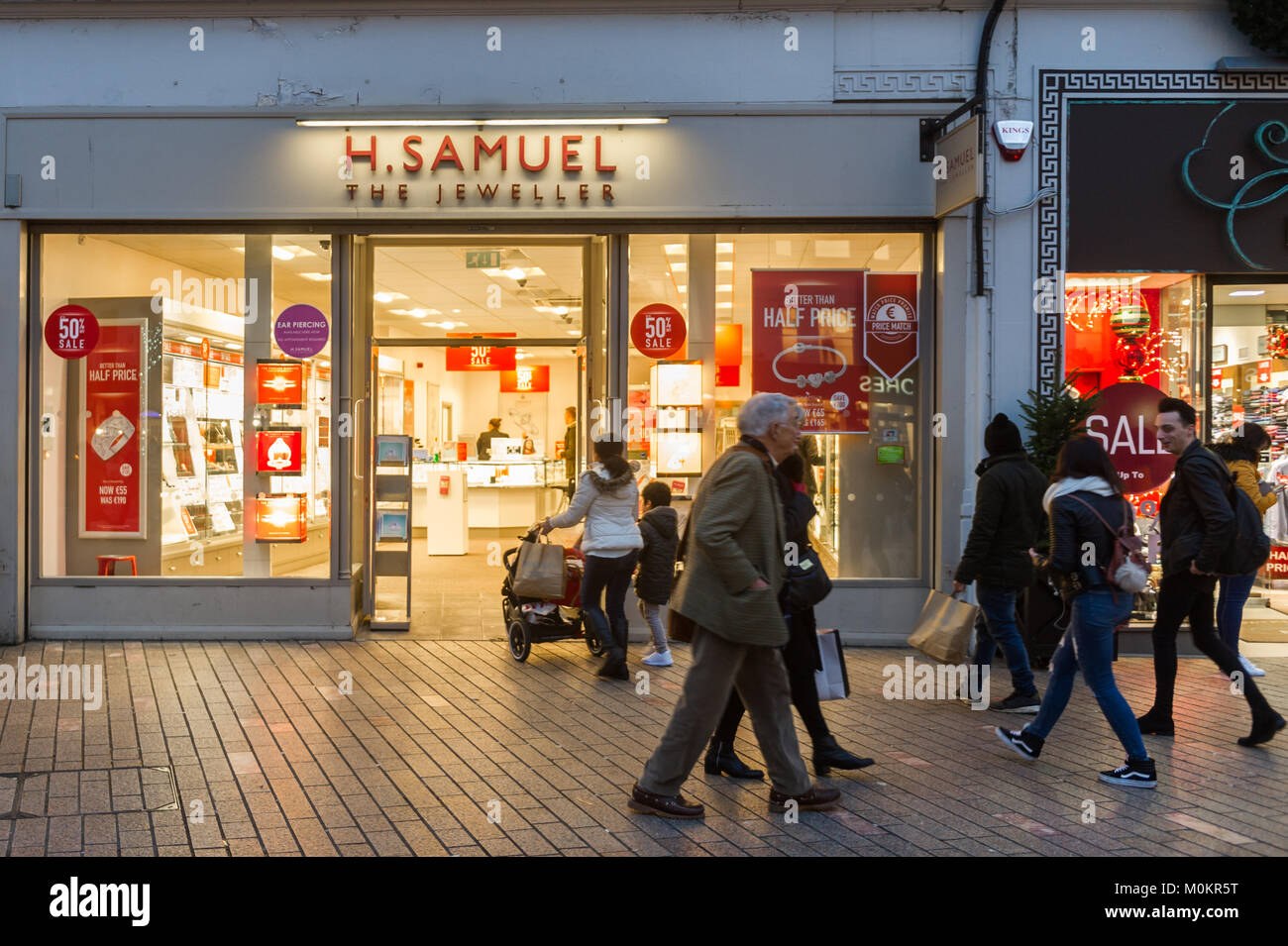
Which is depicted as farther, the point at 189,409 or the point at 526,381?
the point at 526,381

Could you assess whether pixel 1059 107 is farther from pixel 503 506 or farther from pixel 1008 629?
pixel 503 506

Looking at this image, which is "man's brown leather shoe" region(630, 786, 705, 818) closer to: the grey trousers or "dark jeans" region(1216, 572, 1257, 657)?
the grey trousers

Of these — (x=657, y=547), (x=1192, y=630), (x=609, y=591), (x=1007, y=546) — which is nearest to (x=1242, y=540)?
(x=1192, y=630)

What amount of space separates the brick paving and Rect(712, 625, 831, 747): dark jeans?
0.84 ft

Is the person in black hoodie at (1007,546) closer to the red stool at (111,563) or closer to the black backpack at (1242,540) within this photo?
the black backpack at (1242,540)

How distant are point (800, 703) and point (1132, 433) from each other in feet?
16.9

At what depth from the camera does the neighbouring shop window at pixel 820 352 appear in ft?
31.4

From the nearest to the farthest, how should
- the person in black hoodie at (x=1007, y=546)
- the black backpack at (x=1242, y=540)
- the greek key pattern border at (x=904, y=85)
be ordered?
the black backpack at (x=1242, y=540) < the person in black hoodie at (x=1007, y=546) < the greek key pattern border at (x=904, y=85)

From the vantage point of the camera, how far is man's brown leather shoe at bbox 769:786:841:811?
5.15 meters

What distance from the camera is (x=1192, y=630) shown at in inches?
256

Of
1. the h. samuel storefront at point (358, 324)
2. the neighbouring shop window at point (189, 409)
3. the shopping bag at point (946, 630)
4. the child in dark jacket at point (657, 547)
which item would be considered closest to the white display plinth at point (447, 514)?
the h. samuel storefront at point (358, 324)

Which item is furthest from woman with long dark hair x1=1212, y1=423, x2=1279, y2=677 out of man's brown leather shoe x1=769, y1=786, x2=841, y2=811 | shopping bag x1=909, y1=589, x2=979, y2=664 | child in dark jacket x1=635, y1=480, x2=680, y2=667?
child in dark jacket x1=635, y1=480, x2=680, y2=667

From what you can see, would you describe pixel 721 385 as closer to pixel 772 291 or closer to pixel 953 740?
pixel 772 291

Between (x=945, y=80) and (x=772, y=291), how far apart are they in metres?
2.25
